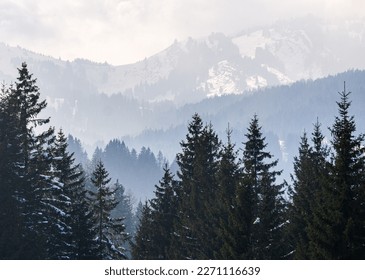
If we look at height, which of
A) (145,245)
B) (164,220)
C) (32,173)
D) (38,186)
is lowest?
(145,245)

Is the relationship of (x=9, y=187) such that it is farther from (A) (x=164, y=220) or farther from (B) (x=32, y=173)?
(A) (x=164, y=220)

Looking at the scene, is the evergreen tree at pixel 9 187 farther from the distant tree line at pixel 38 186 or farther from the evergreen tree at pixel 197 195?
the evergreen tree at pixel 197 195

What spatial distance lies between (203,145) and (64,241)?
1079 centimetres

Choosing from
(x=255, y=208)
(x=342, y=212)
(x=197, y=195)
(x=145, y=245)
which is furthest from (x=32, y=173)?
(x=342, y=212)

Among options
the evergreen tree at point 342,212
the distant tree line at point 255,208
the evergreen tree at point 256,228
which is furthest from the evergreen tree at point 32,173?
the evergreen tree at point 342,212

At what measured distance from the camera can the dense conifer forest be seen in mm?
22172

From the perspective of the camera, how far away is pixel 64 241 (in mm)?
35875

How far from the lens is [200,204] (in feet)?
126

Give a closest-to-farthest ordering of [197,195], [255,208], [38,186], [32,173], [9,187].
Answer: [255,208]
[9,187]
[32,173]
[38,186]
[197,195]

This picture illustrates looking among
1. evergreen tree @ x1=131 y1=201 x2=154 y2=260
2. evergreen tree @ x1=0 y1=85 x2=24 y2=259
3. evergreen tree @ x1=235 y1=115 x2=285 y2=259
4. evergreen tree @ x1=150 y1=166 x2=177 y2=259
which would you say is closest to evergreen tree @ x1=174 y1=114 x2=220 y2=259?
evergreen tree @ x1=150 y1=166 x2=177 y2=259

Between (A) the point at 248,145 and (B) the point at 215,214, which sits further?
(A) the point at 248,145
